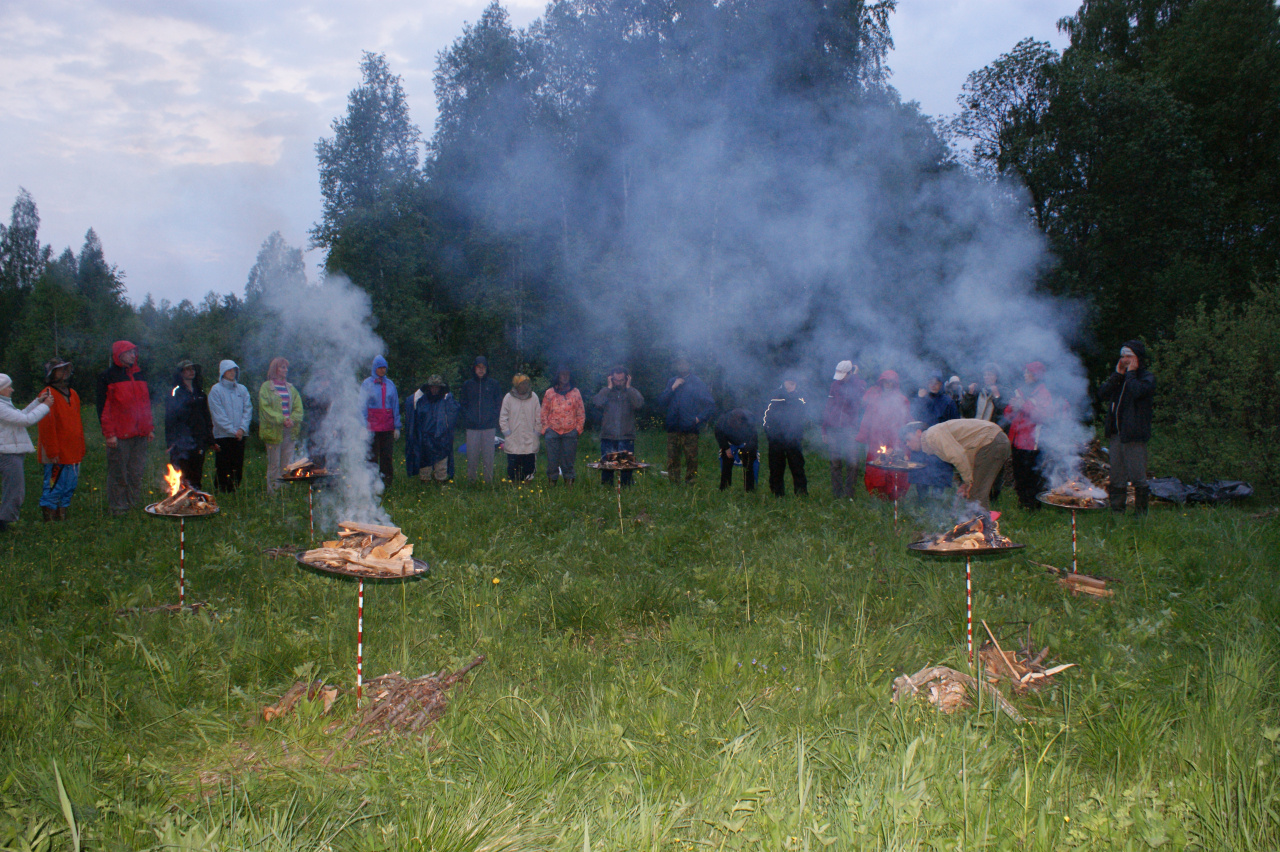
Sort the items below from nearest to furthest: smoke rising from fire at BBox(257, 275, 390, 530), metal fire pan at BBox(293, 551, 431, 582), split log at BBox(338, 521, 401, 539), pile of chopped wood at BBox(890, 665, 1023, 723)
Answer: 1. pile of chopped wood at BBox(890, 665, 1023, 723)
2. metal fire pan at BBox(293, 551, 431, 582)
3. split log at BBox(338, 521, 401, 539)
4. smoke rising from fire at BBox(257, 275, 390, 530)

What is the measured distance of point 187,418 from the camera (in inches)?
337

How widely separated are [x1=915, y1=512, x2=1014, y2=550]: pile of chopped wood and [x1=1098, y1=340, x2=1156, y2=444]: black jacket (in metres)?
4.14

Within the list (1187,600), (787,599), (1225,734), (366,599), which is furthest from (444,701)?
(1187,600)

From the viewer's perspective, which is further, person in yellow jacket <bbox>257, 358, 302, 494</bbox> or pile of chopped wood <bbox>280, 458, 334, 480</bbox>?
person in yellow jacket <bbox>257, 358, 302, 494</bbox>

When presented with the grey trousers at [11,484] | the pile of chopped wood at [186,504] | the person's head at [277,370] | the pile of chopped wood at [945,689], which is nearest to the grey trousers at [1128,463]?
the pile of chopped wood at [945,689]

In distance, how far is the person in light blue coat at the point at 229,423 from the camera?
28.7ft

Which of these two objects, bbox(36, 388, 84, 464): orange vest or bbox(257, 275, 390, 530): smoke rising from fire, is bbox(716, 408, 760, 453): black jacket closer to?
bbox(257, 275, 390, 530): smoke rising from fire

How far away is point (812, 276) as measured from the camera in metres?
10.9

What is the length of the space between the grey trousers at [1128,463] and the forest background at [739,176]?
7.38ft

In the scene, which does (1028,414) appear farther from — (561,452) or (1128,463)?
(561,452)

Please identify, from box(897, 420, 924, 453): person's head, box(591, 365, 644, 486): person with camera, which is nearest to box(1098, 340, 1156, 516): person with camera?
box(897, 420, 924, 453): person's head

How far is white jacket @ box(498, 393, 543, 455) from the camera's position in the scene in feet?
33.5

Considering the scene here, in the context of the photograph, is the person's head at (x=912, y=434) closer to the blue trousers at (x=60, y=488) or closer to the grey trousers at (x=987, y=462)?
the grey trousers at (x=987, y=462)

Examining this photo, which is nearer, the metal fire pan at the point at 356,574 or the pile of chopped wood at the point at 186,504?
the metal fire pan at the point at 356,574
